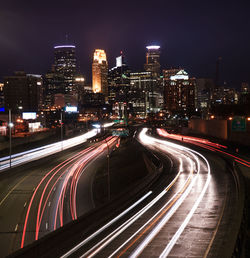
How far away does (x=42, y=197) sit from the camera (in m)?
44.7

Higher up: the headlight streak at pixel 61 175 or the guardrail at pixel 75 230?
the guardrail at pixel 75 230

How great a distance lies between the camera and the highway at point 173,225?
57.3 ft

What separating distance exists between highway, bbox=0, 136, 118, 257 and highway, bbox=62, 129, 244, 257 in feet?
38.0

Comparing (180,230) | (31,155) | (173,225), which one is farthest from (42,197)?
(31,155)

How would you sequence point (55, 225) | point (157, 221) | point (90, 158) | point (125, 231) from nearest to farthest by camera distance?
point (125, 231) → point (157, 221) → point (55, 225) → point (90, 158)

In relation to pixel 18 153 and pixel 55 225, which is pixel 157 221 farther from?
pixel 18 153

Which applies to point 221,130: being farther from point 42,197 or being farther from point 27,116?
point 27,116

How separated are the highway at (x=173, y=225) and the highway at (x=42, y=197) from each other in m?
11.6

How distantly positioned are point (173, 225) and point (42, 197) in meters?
27.4

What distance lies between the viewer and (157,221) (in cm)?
2256

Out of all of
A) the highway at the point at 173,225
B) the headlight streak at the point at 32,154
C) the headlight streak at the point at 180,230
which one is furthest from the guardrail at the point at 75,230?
the headlight streak at the point at 32,154

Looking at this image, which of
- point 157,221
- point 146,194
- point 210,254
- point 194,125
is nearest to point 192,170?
point 146,194

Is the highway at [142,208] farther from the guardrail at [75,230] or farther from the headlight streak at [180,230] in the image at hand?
the guardrail at [75,230]

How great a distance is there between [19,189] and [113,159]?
1246 inches
